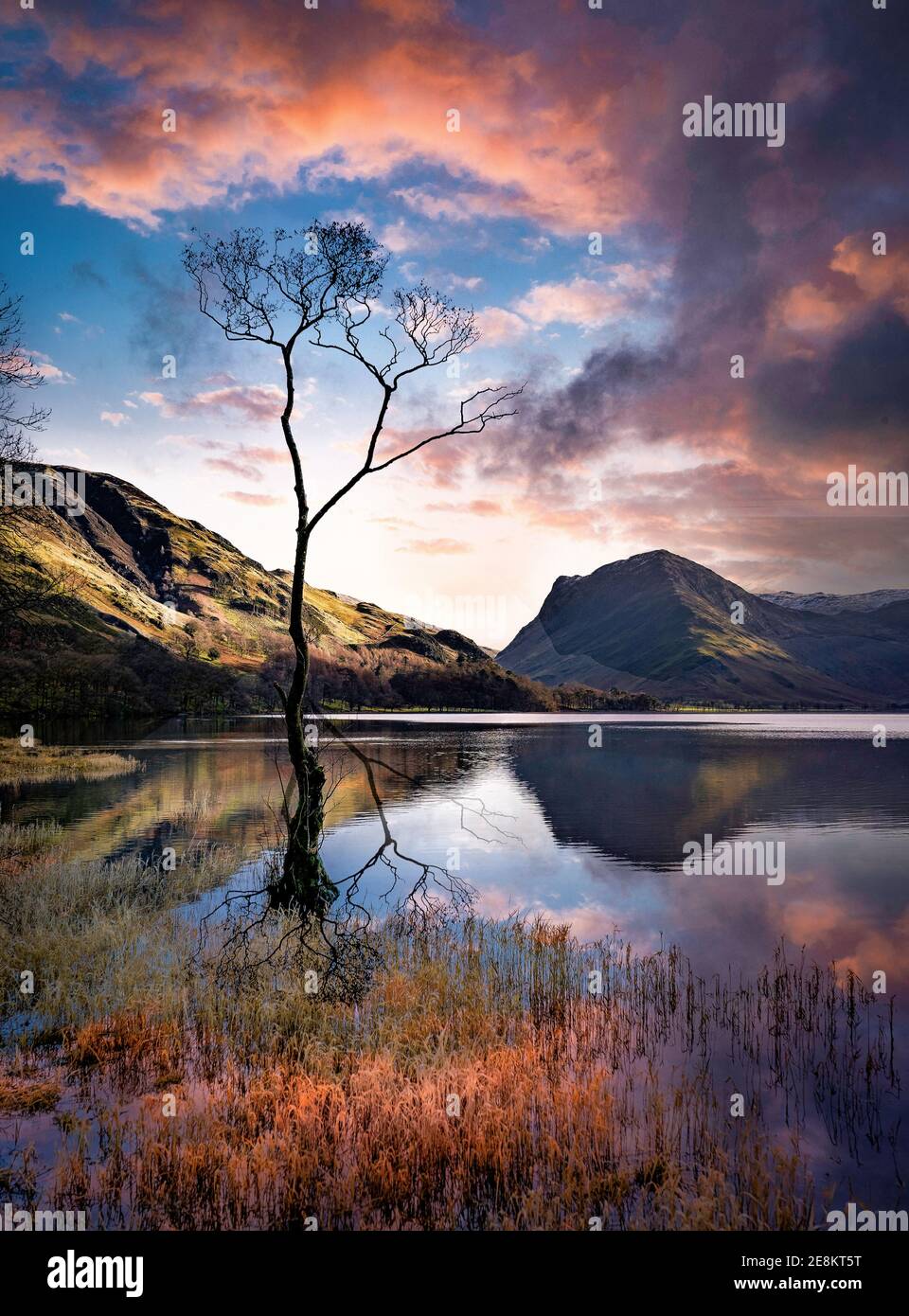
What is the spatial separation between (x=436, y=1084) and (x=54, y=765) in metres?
65.4

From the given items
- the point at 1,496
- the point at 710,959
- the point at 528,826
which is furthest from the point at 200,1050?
the point at 528,826

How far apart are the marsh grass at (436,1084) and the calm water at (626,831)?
4.74 ft

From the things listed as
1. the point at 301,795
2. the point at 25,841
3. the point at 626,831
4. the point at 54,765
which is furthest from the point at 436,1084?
Result: the point at 54,765

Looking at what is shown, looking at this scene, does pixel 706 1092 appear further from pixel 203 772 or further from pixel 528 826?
pixel 203 772

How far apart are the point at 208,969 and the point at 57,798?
40.0 meters

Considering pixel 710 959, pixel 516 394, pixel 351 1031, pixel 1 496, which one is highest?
pixel 516 394

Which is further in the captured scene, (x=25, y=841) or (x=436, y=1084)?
(x=25, y=841)

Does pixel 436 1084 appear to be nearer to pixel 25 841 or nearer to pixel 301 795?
pixel 301 795

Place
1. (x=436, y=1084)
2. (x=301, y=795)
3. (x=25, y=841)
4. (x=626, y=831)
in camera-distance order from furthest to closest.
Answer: (x=626, y=831) < (x=25, y=841) < (x=301, y=795) < (x=436, y=1084)

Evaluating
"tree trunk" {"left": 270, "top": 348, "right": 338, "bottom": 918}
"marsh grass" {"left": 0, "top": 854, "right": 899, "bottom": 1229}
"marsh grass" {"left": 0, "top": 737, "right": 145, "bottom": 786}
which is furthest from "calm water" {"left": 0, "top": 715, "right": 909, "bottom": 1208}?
"tree trunk" {"left": 270, "top": 348, "right": 338, "bottom": 918}

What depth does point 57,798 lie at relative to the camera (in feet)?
160

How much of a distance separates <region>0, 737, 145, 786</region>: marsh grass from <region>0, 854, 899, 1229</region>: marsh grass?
1853 inches

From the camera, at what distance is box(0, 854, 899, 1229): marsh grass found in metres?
8.28

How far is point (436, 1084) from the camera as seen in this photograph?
10.5 m
